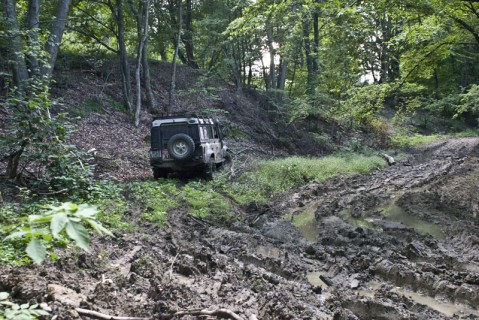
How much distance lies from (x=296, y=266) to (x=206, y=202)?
14.3ft

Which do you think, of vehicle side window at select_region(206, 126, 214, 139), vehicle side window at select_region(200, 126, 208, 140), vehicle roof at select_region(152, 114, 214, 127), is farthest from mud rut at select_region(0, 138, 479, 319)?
vehicle side window at select_region(206, 126, 214, 139)

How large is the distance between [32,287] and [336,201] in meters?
9.62

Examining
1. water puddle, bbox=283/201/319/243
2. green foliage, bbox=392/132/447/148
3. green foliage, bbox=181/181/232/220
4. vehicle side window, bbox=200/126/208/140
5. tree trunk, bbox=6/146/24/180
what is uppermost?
vehicle side window, bbox=200/126/208/140

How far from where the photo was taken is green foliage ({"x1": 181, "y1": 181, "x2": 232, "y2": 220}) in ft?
33.5

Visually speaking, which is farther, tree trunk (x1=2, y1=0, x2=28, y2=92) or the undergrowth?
tree trunk (x1=2, y1=0, x2=28, y2=92)

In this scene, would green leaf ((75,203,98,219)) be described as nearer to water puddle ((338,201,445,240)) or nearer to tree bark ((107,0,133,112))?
water puddle ((338,201,445,240))

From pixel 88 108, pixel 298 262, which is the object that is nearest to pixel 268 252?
pixel 298 262

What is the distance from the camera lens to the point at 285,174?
15.8 metres

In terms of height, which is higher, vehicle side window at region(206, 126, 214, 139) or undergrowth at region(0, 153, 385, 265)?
vehicle side window at region(206, 126, 214, 139)

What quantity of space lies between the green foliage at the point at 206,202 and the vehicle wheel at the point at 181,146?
40.1 inches

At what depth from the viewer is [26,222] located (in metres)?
2.03

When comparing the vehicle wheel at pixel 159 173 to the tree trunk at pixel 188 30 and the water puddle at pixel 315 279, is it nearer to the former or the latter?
the water puddle at pixel 315 279

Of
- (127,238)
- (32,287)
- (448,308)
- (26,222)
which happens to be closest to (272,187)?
(127,238)

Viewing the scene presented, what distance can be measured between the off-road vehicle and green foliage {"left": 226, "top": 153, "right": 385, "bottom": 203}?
1.34m
